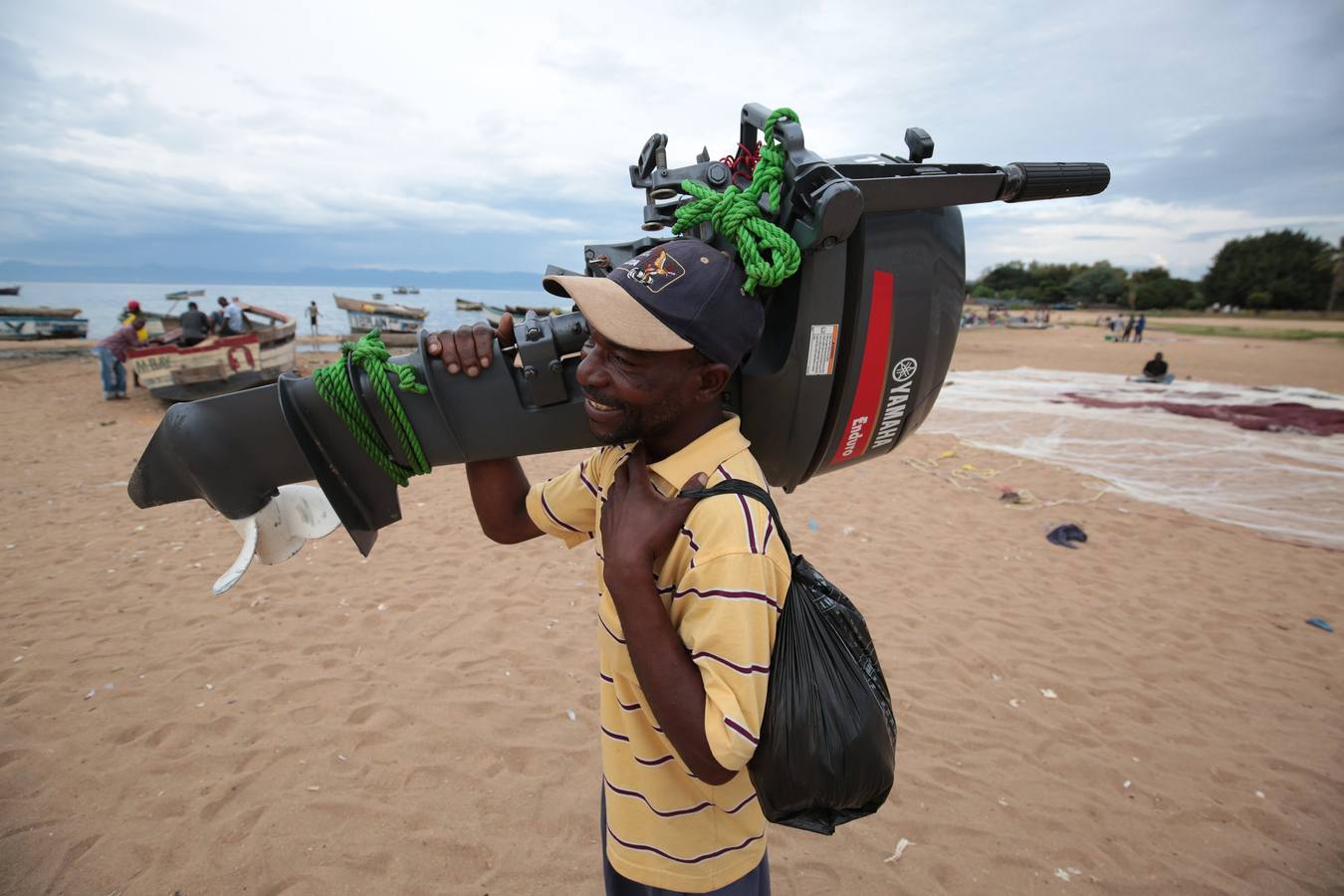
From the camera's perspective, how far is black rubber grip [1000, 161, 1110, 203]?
150 centimetres

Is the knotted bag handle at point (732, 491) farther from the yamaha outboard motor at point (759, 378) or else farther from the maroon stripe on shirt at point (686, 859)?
the maroon stripe on shirt at point (686, 859)

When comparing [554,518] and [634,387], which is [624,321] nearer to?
[634,387]

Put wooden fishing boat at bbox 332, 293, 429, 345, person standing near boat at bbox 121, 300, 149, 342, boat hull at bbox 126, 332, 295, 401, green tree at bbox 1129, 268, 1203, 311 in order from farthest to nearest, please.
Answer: green tree at bbox 1129, 268, 1203, 311
wooden fishing boat at bbox 332, 293, 429, 345
person standing near boat at bbox 121, 300, 149, 342
boat hull at bbox 126, 332, 295, 401

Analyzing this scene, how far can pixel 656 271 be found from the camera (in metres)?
1.11

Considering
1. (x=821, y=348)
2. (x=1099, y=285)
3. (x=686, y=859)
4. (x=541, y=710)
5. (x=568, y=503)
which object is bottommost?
(x=541, y=710)

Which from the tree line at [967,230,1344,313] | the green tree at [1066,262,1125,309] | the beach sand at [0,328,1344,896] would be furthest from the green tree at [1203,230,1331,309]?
the beach sand at [0,328,1344,896]

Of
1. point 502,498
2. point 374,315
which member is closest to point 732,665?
point 502,498

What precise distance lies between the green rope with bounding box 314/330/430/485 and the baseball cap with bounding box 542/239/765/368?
1.73 feet

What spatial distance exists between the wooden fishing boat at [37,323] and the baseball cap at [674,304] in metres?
29.6

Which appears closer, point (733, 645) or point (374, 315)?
point (733, 645)

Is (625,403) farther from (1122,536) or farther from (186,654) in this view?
(1122,536)

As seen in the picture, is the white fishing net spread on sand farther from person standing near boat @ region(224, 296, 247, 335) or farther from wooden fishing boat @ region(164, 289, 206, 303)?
wooden fishing boat @ region(164, 289, 206, 303)

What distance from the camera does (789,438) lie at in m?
1.48

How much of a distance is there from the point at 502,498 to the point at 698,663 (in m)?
0.82
